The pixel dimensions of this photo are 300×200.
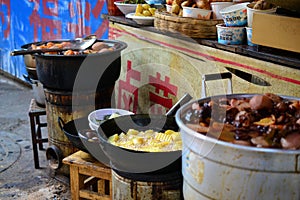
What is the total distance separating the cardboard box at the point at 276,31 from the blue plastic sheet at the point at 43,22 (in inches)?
118

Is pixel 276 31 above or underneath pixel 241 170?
above

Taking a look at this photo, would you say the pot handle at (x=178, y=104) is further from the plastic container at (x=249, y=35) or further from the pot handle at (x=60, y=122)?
the pot handle at (x=60, y=122)

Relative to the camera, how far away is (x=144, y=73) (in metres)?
4.78

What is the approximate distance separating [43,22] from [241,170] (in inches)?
238

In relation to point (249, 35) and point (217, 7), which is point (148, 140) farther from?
point (217, 7)

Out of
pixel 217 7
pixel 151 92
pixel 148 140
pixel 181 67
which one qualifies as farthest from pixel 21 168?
pixel 217 7

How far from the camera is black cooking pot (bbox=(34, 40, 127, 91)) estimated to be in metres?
3.81

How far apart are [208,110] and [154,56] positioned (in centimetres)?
251

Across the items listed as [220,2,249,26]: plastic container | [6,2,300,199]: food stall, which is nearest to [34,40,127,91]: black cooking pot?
[6,2,300,199]: food stall

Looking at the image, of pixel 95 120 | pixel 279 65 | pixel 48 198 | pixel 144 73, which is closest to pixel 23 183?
pixel 48 198

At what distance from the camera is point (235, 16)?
3318 millimetres

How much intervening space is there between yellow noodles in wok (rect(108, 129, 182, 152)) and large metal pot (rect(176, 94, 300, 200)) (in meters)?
0.79

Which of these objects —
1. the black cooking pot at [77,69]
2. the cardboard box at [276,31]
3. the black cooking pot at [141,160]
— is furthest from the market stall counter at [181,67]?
the black cooking pot at [141,160]

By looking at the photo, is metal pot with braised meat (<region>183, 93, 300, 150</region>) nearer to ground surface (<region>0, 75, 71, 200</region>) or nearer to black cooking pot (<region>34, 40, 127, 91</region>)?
black cooking pot (<region>34, 40, 127, 91</region>)
